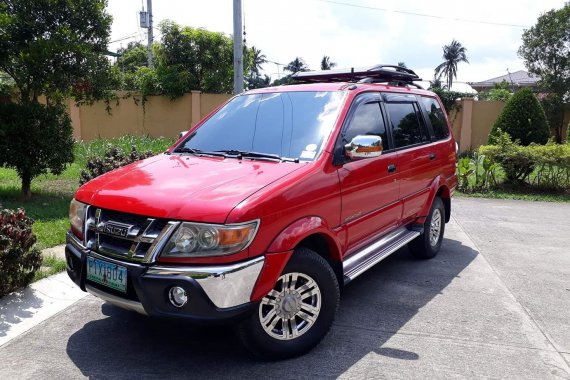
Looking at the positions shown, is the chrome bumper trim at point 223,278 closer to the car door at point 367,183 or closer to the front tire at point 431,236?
the car door at point 367,183

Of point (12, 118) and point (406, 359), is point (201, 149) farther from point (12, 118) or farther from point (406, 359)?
point (12, 118)

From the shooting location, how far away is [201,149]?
429 cm

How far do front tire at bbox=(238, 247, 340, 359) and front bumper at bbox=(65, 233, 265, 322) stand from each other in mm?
265

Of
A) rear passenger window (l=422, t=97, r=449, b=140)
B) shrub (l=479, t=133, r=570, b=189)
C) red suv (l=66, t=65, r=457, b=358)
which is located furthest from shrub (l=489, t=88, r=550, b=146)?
red suv (l=66, t=65, r=457, b=358)

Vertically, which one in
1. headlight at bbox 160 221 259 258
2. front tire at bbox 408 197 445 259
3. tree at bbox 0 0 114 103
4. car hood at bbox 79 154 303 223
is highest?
tree at bbox 0 0 114 103

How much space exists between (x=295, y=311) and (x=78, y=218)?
1701 mm

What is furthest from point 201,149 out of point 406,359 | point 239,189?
point 406,359

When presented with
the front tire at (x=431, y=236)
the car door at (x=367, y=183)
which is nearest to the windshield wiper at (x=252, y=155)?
the car door at (x=367, y=183)

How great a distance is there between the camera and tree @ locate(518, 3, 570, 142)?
17.8m

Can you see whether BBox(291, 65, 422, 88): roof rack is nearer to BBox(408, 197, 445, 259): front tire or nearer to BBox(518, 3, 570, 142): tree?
BBox(408, 197, 445, 259): front tire

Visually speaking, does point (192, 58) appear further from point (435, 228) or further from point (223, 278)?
point (223, 278)

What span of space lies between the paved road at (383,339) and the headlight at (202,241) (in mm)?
500

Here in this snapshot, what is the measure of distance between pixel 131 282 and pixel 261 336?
2.99 ft

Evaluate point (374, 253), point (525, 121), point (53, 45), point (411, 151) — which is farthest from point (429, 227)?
point (525, 121)
